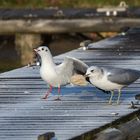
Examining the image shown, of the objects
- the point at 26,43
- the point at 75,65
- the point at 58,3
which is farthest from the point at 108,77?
the point at 58,3

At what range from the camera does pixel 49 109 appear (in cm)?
1053

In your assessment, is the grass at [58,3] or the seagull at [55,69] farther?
the grass at [58,3]

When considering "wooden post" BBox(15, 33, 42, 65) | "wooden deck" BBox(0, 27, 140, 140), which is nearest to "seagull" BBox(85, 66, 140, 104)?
"wooden deck" BBox(0, 27, 140, 140)

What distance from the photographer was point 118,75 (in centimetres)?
1057

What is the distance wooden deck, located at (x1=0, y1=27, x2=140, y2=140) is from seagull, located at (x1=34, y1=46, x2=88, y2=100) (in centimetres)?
28

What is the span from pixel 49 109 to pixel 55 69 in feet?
1.75

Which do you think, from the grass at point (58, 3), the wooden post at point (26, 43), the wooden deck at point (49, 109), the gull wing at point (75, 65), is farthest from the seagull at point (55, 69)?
the grass at point (58, 3)

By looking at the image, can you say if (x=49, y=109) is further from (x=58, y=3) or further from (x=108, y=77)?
(x=58, y=3)

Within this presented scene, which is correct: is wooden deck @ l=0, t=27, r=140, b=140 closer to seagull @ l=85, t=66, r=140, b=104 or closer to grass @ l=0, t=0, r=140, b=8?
seagull @ l=85, t=66, r=140, b=104

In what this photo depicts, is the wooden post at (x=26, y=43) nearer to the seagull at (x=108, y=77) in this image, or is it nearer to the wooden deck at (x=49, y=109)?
the wooden deck at (x=49, y=109)

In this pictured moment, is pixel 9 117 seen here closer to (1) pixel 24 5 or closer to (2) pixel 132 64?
(2) pixel 132 64

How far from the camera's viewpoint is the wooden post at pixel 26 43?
70.8 feet

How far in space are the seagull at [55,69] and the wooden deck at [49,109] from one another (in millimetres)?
275

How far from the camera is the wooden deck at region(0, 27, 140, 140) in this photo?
30.9 ft
